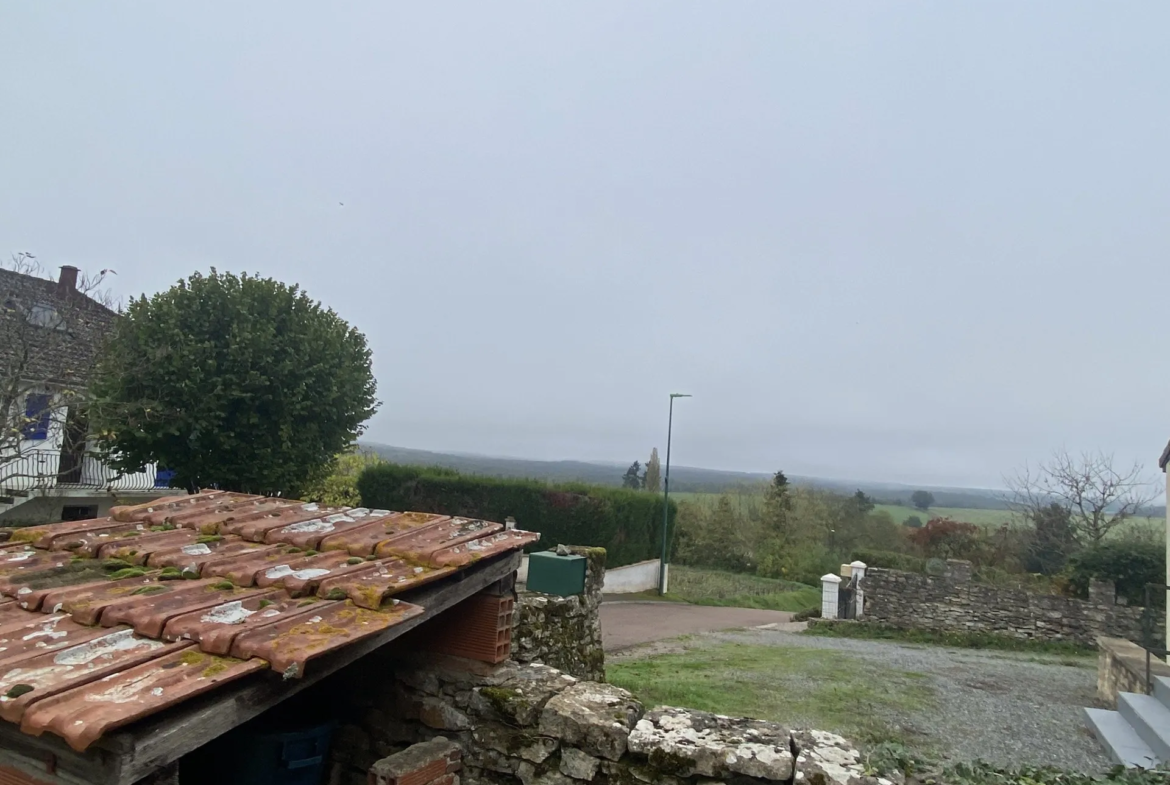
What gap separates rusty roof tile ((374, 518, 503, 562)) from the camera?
3.38m

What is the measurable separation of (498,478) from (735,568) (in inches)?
585

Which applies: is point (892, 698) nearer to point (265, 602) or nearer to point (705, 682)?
point (705, 682)

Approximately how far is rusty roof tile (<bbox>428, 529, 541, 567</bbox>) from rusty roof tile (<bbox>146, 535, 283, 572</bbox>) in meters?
1.03

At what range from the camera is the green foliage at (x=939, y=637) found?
1519cm

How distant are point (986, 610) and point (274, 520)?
57.3 ft

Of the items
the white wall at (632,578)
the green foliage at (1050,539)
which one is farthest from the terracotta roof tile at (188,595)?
the green foliage at (1050,539)

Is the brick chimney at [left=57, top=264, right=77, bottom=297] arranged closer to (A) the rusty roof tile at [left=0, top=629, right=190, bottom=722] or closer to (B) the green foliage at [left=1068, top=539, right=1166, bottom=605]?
(A) the rusty roof tile at [left=0, top=629, right=190, bottom=722]

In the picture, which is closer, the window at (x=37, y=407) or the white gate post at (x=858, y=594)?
the window at (x=37, y=407)

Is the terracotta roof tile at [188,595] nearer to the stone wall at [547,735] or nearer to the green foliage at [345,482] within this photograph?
the stone wall at [547,735]

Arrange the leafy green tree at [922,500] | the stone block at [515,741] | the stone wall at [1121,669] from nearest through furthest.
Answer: the stone block at [515,741]
the stone wall at [1121,669]
the leafy green tree at [922,500]

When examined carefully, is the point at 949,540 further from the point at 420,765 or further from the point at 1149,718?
the point at 420,765

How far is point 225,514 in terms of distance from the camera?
14.2 feet

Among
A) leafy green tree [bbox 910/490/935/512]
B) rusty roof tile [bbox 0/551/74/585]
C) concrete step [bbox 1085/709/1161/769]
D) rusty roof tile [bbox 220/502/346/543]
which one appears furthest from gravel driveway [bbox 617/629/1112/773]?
leafy green tree [bbox 910/490/935/512]

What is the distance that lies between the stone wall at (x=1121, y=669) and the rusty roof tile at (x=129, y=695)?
32.1ft
